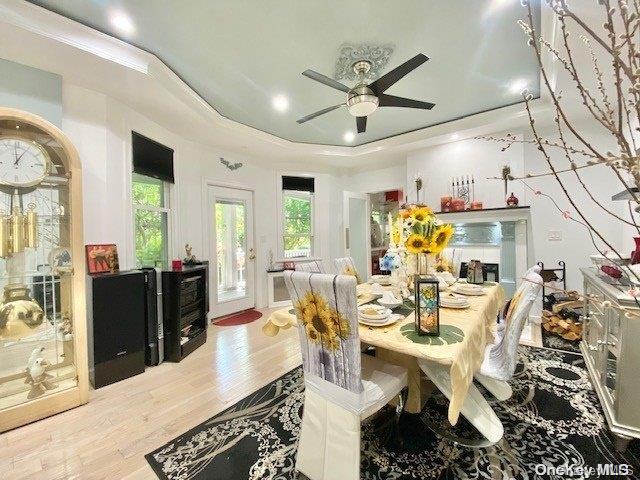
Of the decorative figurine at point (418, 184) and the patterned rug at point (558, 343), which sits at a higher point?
the decorative figurine at point (418, 184)

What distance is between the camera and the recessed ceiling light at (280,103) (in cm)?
323

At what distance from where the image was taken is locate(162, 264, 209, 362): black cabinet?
9.59ft

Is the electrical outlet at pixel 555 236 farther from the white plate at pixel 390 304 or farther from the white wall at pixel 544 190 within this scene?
the white plate at pixel 390 304

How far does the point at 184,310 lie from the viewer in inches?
124

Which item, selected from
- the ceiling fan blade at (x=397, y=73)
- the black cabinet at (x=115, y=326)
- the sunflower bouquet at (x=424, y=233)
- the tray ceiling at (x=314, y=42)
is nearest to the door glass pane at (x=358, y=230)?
the tray ceiling at (x=314, y=42)

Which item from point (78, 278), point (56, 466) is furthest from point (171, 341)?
point (56, 466)

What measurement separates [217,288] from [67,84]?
2898mm

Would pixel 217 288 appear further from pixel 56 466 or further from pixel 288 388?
pixel 56 466

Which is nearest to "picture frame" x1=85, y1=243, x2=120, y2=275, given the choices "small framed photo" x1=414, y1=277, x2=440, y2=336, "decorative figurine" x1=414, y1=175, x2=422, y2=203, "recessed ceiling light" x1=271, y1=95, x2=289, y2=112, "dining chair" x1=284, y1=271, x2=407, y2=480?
"dining chair" x1=284, y1=271, x2=407, y2=480

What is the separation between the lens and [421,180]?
4613 millimetres

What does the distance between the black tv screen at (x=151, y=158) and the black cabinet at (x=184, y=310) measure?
3.82 ft

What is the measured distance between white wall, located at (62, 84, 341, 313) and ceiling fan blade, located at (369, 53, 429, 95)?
8.10 feet

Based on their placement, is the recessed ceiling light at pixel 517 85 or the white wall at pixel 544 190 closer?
the recessed ceiling light at pixel 517 85

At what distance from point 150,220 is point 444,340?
3.34m
